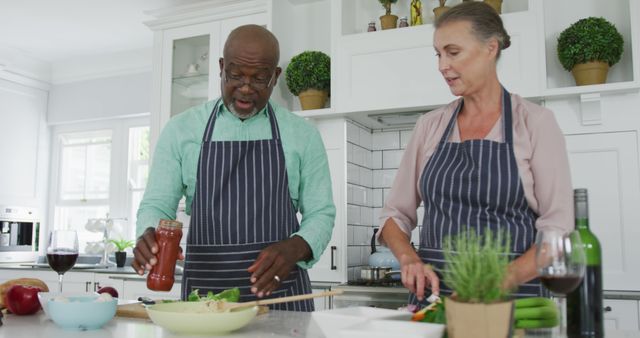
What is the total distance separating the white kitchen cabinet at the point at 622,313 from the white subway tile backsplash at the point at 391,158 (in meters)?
1.49

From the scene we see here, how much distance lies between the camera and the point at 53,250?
61.9 inches

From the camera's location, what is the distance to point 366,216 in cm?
381

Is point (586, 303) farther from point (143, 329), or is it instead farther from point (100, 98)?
point (100, 98)

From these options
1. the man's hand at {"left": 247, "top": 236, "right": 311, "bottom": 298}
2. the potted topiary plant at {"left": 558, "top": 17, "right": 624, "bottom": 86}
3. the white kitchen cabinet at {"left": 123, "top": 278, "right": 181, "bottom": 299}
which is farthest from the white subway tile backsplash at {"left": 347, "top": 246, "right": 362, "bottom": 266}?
the man's hand at {"left": 247, "top": 236, "right": 311, "bottom": 298}

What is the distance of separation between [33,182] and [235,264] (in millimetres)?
4647

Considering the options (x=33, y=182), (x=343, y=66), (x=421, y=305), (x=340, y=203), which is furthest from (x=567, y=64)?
A: (x=33, y=182)

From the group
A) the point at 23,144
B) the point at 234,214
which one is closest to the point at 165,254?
the point at 234,214

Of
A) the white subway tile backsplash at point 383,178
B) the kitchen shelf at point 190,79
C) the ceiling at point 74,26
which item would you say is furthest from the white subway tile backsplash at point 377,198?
the ceiling at point 74,26

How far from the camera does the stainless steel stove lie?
3.10 m

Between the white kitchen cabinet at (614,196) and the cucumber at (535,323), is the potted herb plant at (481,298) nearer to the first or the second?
the cucumber at (535,323)

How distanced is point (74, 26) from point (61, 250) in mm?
3766

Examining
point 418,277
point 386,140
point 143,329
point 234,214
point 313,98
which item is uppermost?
point 313,98

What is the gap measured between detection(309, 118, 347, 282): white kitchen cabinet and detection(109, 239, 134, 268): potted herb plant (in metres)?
1.96

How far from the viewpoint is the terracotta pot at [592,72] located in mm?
3024
